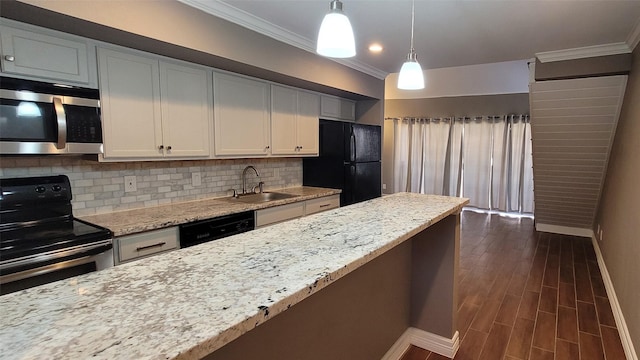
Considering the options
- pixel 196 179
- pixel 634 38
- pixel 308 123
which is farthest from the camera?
pixel 308 123

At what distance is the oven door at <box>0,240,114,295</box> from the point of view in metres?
1.53

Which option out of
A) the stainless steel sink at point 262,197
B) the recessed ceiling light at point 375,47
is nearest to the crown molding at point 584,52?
the recessed ceiling light at point 375,47

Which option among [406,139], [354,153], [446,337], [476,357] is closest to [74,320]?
[446,337]

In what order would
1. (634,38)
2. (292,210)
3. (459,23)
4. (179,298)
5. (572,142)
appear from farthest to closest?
(572,142), (292,210), (634,38), (459,23), (179,298)

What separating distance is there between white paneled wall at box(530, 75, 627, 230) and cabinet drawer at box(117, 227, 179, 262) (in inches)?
153

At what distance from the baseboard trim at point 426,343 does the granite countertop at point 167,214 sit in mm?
1475

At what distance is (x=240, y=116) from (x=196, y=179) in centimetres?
69

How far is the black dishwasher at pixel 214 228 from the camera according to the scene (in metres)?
2.30

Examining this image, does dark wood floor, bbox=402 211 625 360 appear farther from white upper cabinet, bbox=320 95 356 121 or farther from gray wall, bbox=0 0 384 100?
gray wall, bbox=0 0 384 100

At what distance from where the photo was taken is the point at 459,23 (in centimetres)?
264

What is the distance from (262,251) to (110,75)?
5.82 ft

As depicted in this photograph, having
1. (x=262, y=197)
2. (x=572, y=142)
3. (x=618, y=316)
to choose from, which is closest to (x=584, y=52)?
(x=572, y=142)

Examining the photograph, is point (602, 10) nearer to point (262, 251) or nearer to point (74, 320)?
point (262, 251)

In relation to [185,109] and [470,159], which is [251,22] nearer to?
[185,109]
